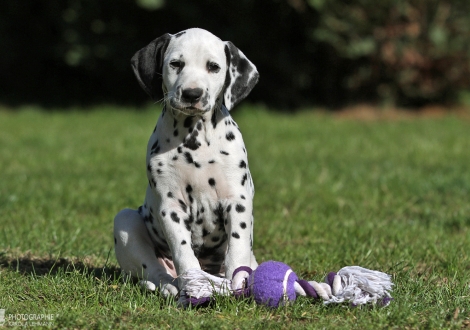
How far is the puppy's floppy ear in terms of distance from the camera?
5.03 metres

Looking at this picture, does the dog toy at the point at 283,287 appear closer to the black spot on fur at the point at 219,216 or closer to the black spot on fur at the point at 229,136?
the black spot on fur at the point at 219,216

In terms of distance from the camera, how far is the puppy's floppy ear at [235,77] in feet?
16.5

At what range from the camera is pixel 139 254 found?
5113 millimetres

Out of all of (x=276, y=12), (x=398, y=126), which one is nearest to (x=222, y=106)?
(x=398, y=126)

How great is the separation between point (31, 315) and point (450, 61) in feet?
46.1

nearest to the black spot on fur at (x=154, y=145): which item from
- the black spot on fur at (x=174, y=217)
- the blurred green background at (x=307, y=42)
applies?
the black spot on fur at (x=174, y=217)

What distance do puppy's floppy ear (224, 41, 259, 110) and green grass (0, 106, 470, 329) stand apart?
4.60 ft

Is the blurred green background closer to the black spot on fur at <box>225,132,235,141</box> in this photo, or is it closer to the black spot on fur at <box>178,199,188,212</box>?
the black spot on fur at <box>225,132,235,141</box>

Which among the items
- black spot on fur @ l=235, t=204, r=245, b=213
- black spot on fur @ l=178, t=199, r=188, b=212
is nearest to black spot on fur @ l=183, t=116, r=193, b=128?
black spot on fur @ l=178, t=199, r=188, b=212

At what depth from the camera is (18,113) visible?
17781 millimetres

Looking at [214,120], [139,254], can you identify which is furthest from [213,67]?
[139,254]

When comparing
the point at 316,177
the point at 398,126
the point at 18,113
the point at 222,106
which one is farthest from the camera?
the point at 18,113

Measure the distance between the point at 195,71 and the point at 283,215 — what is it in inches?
137

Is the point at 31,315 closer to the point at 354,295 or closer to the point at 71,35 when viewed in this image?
the point at 354,295
